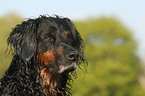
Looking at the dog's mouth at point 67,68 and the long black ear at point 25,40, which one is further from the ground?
the long black ear at point 25,40

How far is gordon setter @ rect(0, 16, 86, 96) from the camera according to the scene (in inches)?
205

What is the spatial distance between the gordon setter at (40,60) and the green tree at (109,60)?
2916 centimetres

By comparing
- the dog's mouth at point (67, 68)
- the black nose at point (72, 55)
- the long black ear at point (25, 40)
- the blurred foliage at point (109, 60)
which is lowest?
the blurred foliage at point (109, 60)

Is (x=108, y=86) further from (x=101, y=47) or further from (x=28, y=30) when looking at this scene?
(x=28, y=30)

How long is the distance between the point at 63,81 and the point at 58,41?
959mm

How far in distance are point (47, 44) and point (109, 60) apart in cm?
3244

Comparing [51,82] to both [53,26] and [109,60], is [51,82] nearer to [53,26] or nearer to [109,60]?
[53,26]

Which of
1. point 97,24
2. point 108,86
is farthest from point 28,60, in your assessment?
point 97,24

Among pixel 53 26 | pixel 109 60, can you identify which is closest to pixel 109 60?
pixel 109 60

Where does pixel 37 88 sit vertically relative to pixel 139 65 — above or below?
above

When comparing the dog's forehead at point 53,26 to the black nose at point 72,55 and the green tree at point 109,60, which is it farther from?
the green tree at point 109,60

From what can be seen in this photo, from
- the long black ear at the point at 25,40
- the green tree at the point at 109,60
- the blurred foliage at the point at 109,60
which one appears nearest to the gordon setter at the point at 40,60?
the long black ear at the point at 25,40

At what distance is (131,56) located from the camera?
39.1m

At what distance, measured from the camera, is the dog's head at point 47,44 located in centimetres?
519
